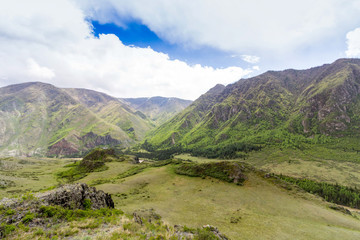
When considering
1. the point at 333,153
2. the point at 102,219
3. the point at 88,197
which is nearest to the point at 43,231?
the point at 102,219

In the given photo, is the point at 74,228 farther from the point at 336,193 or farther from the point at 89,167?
the point at 336,193

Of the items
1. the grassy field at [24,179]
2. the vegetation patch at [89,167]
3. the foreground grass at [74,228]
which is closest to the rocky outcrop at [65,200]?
the foreground grass at [74,228]

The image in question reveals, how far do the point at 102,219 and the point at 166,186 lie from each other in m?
47.6

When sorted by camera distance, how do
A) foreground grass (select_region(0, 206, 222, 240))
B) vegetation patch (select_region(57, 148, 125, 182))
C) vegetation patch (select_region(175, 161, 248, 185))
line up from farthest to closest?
vegetation patch (select_region(57, 148, 125, 182)) < vegetation patch (select_region(175, 161, 248, 185)) < foreground grass (select_region(0, 206, 222, 240))

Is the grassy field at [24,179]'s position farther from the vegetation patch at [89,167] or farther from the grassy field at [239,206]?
the grassy field at [239,206]

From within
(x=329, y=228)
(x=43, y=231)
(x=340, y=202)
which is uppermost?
(x=43, y=231)

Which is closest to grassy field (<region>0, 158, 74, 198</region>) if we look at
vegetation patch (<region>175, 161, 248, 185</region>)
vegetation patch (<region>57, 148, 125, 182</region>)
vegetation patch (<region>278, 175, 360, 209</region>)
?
vegetation patch (<region>57, 148, 125, 182</region>)

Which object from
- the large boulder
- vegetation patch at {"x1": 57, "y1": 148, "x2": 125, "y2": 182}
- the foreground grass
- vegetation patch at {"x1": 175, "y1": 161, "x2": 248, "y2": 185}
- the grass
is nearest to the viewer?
the foreground grass

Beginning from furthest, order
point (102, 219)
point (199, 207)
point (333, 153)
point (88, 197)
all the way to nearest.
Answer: point (333, 153)
point (199, 207)
point (88, 197)
point (102, 219)

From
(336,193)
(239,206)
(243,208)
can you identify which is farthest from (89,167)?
(336,193)

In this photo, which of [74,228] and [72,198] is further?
[72,198]

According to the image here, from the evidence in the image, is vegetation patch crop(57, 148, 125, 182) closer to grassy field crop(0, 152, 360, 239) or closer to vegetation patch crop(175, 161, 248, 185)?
grassy field crop(0, 152, 360, 239)

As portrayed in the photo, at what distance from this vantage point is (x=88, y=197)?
24734mm

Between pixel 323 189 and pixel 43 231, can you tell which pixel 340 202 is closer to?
pixel 323 189
